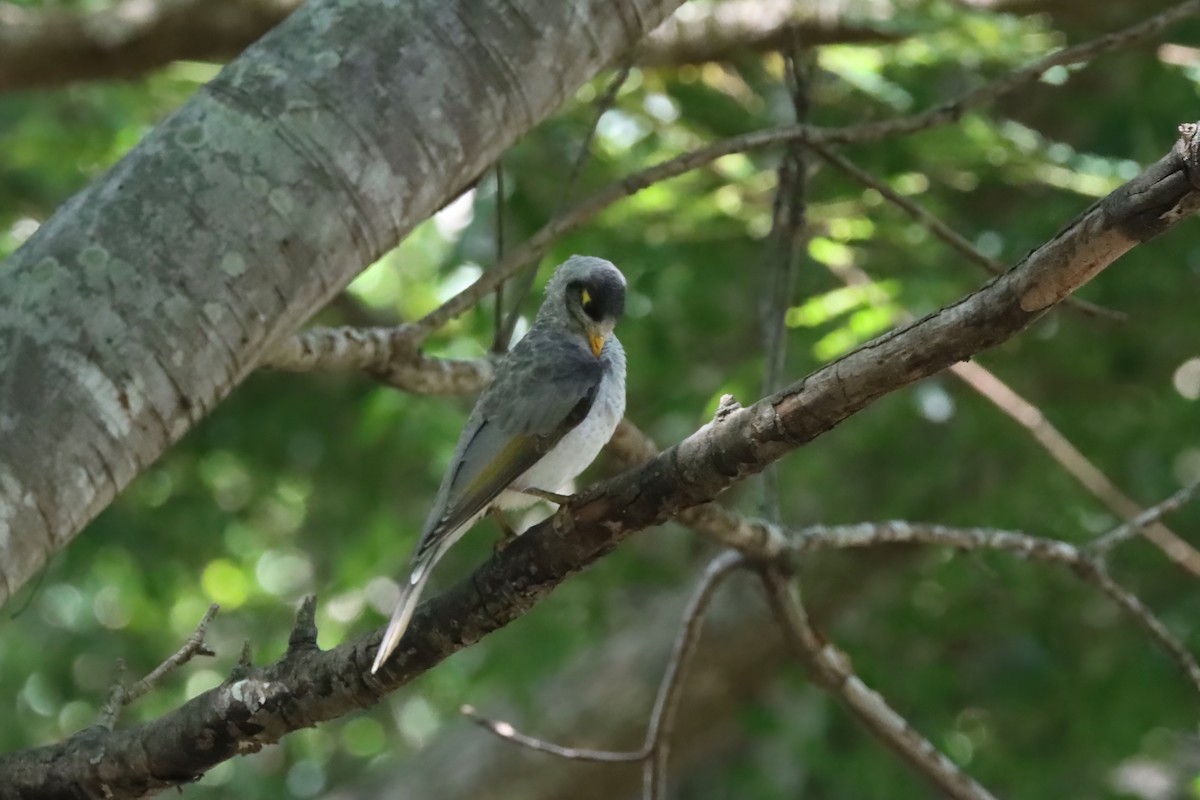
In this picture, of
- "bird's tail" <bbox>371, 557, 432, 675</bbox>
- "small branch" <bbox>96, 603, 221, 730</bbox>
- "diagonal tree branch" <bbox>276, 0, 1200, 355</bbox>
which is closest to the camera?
"bird's tail" <bbox>371, 557, 432, 675</bbox>

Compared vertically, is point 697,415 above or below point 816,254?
below

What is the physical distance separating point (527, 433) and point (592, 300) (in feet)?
2.09

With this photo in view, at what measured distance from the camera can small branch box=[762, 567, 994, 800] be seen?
364 cm

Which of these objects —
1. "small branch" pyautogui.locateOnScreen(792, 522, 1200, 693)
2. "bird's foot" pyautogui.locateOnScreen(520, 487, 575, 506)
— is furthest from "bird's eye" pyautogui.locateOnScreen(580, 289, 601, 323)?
"small branch" pyautogui.locateOnScreen(792, 522, 1200, 693)

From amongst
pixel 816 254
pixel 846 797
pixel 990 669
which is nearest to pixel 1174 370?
pixel 990 669

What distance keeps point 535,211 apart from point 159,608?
368 centimetres

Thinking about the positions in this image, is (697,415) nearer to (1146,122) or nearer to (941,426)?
(941,426)

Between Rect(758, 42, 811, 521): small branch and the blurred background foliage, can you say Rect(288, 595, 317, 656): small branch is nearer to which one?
Rect(758, 42, 811, 521): small branch

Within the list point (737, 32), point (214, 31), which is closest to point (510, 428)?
point (737, 32)

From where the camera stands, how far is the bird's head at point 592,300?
154 inches

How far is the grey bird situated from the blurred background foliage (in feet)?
3.95

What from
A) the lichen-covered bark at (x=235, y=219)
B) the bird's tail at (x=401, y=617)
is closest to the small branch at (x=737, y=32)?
the lichen-covered bark at (x=235, y=219)

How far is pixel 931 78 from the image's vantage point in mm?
5117

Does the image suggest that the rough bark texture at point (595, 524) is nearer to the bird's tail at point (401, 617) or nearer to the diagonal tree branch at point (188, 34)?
the bird's tail at point (401, 617)
